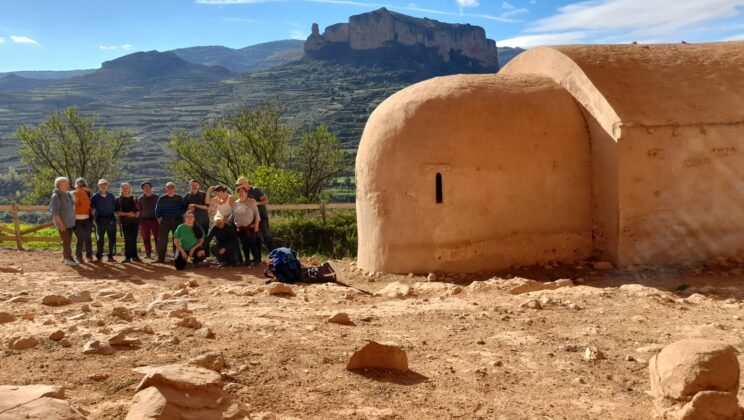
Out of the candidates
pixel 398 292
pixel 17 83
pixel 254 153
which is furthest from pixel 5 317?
pixel 17 83

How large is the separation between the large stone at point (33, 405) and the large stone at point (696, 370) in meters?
3.20

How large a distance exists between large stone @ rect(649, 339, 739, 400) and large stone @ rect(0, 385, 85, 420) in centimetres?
320

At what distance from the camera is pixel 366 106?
185ft

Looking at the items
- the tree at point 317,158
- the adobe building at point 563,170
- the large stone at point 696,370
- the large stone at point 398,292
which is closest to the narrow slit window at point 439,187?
the adobe building at point 563,170

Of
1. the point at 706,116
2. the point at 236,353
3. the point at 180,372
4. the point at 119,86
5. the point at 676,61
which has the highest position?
the point at 119,86

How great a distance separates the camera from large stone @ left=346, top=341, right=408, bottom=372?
4.05m

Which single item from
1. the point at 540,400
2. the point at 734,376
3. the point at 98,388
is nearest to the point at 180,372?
the point at 98,388

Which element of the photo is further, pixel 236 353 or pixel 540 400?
pixel 236 353

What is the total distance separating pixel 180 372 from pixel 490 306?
12.0 ft

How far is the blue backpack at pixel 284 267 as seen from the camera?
791cm

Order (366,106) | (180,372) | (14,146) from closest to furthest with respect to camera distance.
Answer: (180,372) < (14,146) < (366,106)

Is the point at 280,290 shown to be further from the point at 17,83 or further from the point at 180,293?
the point at 17,83

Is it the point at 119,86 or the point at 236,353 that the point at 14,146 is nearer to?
the point at 119,86

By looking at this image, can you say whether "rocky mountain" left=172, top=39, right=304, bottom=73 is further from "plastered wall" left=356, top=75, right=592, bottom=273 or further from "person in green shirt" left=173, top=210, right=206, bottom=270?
"plastered wall" left=356, top=75, right=592, bottom=273
